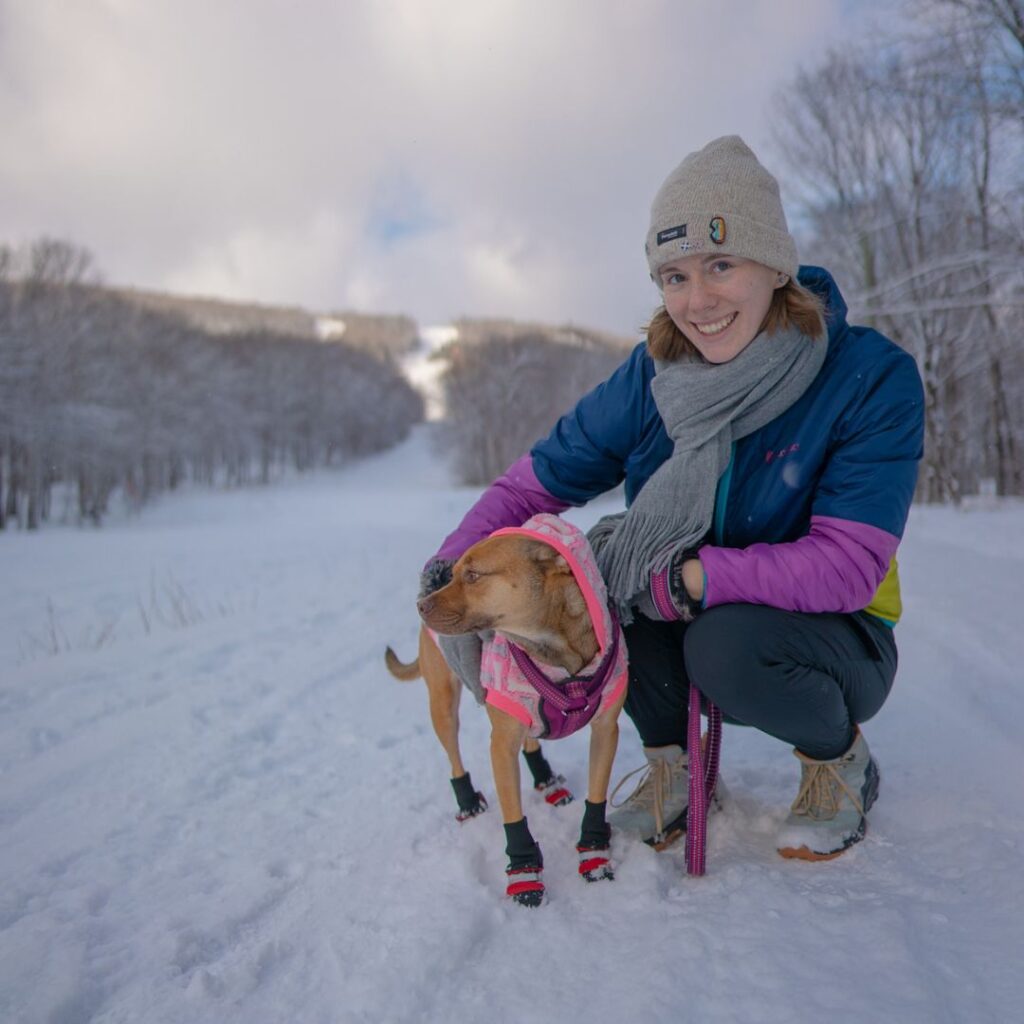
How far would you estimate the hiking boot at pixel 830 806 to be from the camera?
1.86 metres

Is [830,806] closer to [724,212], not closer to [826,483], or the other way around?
[826,483]

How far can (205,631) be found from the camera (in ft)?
18.1

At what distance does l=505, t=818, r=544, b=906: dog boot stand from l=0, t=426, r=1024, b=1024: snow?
0.05 meters

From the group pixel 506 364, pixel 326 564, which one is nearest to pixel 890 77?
pixel 326 564

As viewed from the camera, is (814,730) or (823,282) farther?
(823,282)

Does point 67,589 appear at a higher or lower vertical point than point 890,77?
lower

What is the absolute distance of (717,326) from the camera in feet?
6.49

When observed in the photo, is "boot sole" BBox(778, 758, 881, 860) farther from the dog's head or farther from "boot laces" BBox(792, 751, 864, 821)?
the dog's head

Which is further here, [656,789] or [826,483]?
[656,789]

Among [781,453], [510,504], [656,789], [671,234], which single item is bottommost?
[656,789]

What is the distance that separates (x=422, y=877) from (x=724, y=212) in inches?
79.4

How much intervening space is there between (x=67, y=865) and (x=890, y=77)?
38.7 ft

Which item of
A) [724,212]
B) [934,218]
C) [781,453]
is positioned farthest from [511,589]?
[934,218]

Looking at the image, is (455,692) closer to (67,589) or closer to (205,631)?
(205,631)
